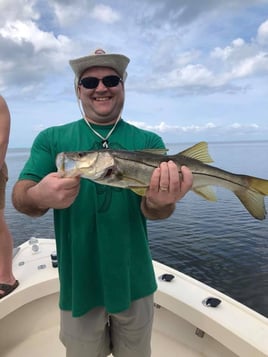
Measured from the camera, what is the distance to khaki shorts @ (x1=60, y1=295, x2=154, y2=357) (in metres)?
2.79

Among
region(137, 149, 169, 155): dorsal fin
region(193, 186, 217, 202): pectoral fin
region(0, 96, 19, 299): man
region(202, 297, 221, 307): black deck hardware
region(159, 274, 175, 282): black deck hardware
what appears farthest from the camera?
region(159, 274, 175, 282): black deck hardware

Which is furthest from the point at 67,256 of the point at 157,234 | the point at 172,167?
the point at 157,234

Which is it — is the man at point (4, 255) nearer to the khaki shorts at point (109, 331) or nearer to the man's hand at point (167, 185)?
A: the khaki shorts at point (109, 331)

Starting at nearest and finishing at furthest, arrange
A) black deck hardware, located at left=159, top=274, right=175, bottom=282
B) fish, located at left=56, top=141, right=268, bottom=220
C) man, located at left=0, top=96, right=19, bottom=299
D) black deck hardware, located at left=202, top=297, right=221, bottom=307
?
fish, located at left=56, top=141, right=268, bottom=220 < black deck hardware, located at left=202, top=297, right=221, bottom=307 < man, located at left=0, top=96, right=19, bottom=299 < black deck hardware, located at left=159, top=274, right=175, bottom=282

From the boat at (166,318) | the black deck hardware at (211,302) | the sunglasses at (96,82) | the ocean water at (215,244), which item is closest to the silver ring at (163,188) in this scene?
the sunglasses at (96,82)

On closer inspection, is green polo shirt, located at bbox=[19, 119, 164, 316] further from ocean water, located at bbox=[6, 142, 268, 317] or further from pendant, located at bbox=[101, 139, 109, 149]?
ocean water, located at bbox=[6, 142, 268, 317]

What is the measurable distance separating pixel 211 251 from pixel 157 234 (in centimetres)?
275

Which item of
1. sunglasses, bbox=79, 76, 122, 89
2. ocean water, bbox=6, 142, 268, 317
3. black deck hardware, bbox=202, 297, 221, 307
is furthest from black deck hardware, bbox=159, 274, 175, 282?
ocean water, bbox=6, 142, 268, 317

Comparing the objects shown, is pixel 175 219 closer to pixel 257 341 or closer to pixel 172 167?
pixel 257 341

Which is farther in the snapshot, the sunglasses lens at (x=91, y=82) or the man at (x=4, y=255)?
the man at (x=4, y=255)

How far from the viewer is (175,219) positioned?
1670 cm

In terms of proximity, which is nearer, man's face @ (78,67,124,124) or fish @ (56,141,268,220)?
fish @ (56,141,268,220)

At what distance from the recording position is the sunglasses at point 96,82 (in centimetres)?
276

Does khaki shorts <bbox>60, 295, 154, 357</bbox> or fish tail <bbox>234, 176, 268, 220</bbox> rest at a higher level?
fish tail <bbox>234, 176, 268, 220</bbox>
